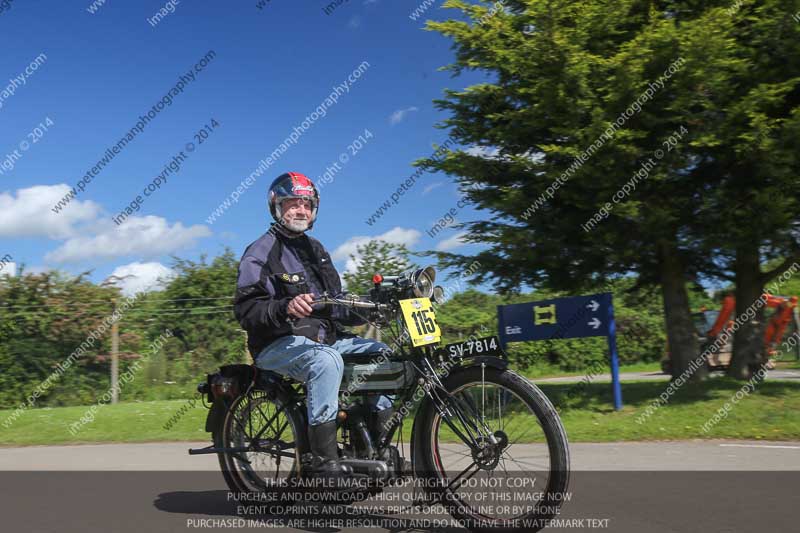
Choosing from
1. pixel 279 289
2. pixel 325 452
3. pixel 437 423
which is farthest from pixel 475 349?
pixel 279 289

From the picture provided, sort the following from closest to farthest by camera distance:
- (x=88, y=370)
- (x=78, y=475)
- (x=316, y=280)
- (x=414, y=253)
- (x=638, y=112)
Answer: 1. (x=316, y=280)
2. (x=78, y=475)
3. (x=638, y=112)
4. (x=414, y=253)
5. (x=88, y=370)

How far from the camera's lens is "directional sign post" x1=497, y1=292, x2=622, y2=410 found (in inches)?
372

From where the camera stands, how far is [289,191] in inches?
172

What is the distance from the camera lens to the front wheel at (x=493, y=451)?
3449 mm

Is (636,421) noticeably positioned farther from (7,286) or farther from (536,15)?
(7,286)

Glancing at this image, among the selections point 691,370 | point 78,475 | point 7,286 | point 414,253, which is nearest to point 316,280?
point 78,475

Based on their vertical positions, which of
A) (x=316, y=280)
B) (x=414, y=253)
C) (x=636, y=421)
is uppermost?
(x=414, y=253)

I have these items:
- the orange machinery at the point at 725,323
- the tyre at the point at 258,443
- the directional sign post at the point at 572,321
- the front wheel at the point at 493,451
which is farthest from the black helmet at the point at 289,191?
the orange machinery at the point at 725,323

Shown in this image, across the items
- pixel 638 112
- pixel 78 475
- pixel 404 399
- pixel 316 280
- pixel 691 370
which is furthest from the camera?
pixel 691 370

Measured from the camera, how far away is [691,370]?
10.1 metres

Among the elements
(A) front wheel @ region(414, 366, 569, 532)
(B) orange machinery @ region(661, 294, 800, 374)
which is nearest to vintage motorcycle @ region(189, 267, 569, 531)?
(A) front wheel @ region(414, 366, 569, 532)

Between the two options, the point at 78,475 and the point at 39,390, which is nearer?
the point at 78,475

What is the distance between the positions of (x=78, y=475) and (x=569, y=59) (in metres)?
7.48

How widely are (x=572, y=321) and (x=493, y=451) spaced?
20.6 ft
